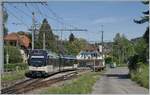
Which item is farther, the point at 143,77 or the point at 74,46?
the point at 74,46

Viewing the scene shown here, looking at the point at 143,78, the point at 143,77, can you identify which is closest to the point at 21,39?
the point at 143,77

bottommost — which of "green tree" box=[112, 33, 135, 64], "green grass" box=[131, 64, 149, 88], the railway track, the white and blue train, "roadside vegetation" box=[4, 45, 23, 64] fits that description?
the railway track

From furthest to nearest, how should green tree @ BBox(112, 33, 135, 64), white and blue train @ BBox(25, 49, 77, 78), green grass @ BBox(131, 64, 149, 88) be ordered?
green tree @ BBox(112, 33, 135, 64) < white and blue train @ BBox(25, 49, 77, 78) < green grass @ BBox(131, 64, 149, 88)

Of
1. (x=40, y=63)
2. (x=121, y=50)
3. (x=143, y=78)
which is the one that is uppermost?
(x=121, y=50)

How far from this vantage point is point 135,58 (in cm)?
5609

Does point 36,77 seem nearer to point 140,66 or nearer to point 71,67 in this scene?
point 140,66

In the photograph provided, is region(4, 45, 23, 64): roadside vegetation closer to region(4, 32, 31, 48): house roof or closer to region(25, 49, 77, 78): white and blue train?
region(4, 32, 31, 48): house roof

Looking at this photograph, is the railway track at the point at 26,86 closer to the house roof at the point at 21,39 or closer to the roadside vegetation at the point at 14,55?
the roadside vegetation at the point at 14,55

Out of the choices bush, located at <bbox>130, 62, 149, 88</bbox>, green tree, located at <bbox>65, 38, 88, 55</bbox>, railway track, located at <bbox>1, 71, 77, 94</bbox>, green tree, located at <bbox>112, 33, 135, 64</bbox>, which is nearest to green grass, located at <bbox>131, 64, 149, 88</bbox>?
bush, located at <bbox>130, 62, 149, 88</bbox>

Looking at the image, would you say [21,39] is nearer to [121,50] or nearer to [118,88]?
[121,50]

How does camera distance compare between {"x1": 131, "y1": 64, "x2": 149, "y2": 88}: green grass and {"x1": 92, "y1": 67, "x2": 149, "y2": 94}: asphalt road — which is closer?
{"x1": 92, "y1": 67, "x2": 149, "y2": 94}: asphalt road

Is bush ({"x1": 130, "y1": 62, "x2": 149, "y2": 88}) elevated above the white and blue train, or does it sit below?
below

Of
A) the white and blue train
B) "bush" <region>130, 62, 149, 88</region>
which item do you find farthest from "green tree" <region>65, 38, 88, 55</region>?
"bush" <region>130, 62, 149, 88</region>

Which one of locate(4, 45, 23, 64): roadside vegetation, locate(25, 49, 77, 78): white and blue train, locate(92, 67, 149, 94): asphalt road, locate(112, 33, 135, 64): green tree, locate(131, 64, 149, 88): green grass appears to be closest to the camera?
locate(92, 67, 149, 94): asphalt road
